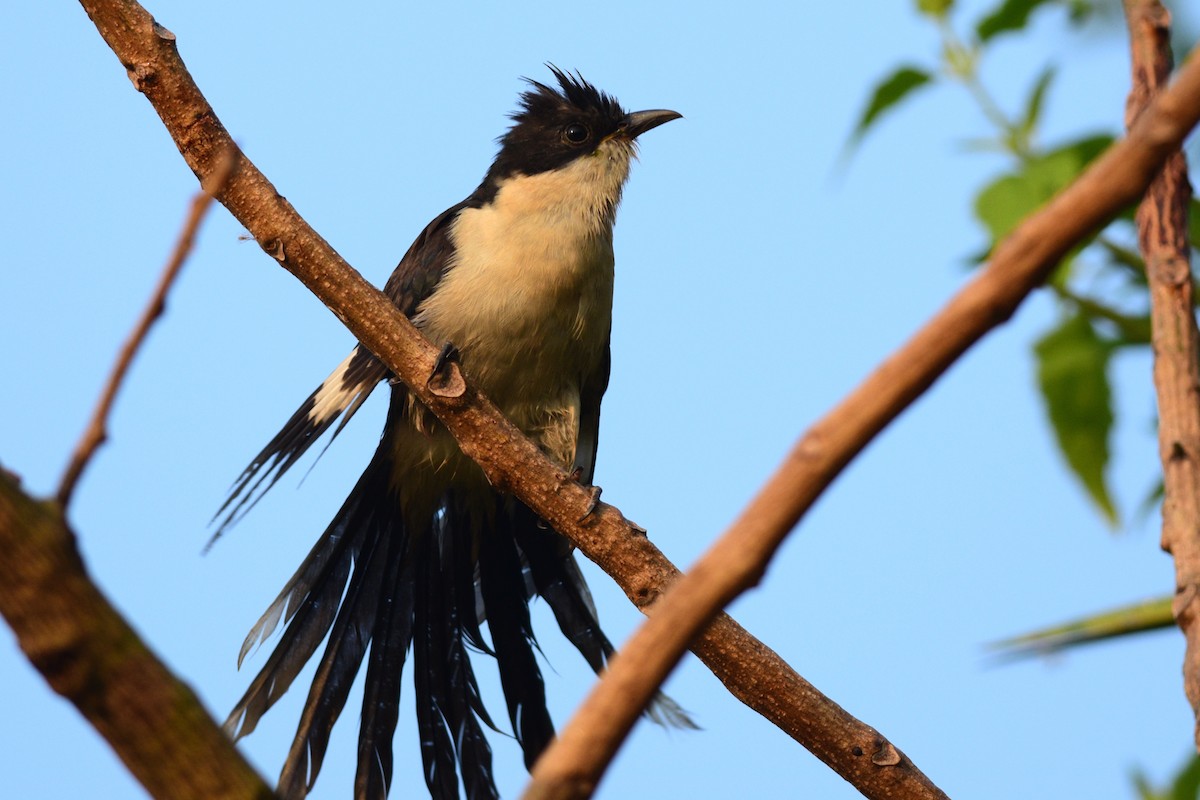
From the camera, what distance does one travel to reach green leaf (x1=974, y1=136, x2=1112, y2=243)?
1677mm

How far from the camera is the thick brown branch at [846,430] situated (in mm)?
917

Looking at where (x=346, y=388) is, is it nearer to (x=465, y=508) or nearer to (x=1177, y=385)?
(x=465, y=508)

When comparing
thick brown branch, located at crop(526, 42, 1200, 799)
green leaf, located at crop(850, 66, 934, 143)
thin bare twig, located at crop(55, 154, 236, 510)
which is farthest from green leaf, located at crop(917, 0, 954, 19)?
thin bare twig, located at crop(55, 154, 236, 510)

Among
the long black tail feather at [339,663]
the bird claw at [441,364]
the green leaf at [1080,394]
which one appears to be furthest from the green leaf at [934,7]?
the long black tail feather at [339,663]

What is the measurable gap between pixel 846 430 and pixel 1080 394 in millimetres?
901

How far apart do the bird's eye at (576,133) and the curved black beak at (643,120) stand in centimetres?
14

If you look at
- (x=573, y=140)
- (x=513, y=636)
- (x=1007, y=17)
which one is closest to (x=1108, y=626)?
(x=1007, y=17)

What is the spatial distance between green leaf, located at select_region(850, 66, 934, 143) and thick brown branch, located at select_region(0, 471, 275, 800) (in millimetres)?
1503

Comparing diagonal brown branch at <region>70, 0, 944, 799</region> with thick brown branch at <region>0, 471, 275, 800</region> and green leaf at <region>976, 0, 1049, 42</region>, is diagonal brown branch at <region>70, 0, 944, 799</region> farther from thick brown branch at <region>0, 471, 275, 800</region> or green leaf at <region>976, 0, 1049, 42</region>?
thick brown branch at <region>0, 471, 275, 800</region>

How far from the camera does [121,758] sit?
89cm

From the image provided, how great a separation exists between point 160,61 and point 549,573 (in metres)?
1.88

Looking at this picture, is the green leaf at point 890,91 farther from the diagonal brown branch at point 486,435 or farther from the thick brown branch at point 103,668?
the thick brown branch at point 103,668

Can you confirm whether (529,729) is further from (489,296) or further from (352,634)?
(489,296)

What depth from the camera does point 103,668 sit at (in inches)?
34.7
